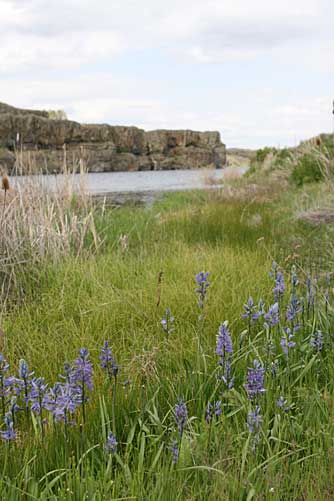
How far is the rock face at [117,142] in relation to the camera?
205ft

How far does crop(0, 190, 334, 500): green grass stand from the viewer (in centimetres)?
176

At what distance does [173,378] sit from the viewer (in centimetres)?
258

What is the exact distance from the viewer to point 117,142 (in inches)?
3078

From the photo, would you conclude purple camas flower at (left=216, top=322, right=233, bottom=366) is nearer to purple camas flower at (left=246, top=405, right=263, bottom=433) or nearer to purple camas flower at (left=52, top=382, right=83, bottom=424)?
purple camas flower at (left=246, top=405, right=263, bottom=433)

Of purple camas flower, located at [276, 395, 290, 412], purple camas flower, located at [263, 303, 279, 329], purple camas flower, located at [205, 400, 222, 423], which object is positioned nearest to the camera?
purple camas flower, located at [205, 400, 222, 423]

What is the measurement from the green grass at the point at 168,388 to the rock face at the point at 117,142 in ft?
167

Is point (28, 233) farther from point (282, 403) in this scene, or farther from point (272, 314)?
point (282, 403)

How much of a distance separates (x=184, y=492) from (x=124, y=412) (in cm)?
48

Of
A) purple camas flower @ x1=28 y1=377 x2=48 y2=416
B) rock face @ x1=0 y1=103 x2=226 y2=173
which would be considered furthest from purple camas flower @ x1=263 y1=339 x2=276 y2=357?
rock face @ x1=0 y1=103 x2=226 y2=173

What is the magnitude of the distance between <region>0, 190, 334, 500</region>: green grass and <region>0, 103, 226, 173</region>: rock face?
50.9 metres

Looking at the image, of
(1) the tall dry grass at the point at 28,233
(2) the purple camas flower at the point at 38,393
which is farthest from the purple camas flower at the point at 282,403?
(1) the tall dry grass at the point at 28,233

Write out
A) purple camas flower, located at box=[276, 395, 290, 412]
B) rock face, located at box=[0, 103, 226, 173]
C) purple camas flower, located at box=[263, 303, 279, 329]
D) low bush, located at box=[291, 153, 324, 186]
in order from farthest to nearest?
rock face, located at box=[0, 103, 226, 173], low bush, located at box=[291, 153, 324, 186], purple camas flower, located at box=[263, 303, 279, 329], purple camas flower, located at box=[276, 395, 290, 412]

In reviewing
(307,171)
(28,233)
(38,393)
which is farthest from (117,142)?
(38,393)

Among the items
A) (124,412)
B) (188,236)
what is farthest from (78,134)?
(124,412)
